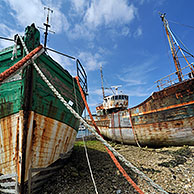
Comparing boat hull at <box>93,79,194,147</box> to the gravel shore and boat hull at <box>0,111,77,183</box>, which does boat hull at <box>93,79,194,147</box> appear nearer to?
the gravel shore

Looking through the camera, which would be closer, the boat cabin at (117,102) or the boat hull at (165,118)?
the boat hull at (165,118)

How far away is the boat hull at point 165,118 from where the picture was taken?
7086mm

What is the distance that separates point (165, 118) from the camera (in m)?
7.95

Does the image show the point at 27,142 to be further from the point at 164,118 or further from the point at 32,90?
the point at 164,118

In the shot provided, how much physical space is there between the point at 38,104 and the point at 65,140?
190 cm

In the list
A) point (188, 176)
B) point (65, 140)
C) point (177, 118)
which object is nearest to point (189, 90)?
point (177, 118)

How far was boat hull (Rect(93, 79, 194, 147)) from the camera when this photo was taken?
23.2 feet

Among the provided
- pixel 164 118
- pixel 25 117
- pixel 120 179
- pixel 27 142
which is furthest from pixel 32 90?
pixel 164 118

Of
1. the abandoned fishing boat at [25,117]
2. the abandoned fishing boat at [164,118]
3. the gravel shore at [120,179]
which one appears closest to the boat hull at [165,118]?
the abandoned fishing boat at [164,118]

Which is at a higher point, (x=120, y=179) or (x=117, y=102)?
(x=117, y=102)

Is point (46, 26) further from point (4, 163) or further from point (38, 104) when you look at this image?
point (4, 163)

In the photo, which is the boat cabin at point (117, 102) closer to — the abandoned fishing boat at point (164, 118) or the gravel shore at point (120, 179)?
the abandoned fishing boat at point (164, 118)

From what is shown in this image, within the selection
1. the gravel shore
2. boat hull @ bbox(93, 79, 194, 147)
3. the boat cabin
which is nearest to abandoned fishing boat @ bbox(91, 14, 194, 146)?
boat hull @ bbox(93, 79, 194, 147)

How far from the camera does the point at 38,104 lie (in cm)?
313
